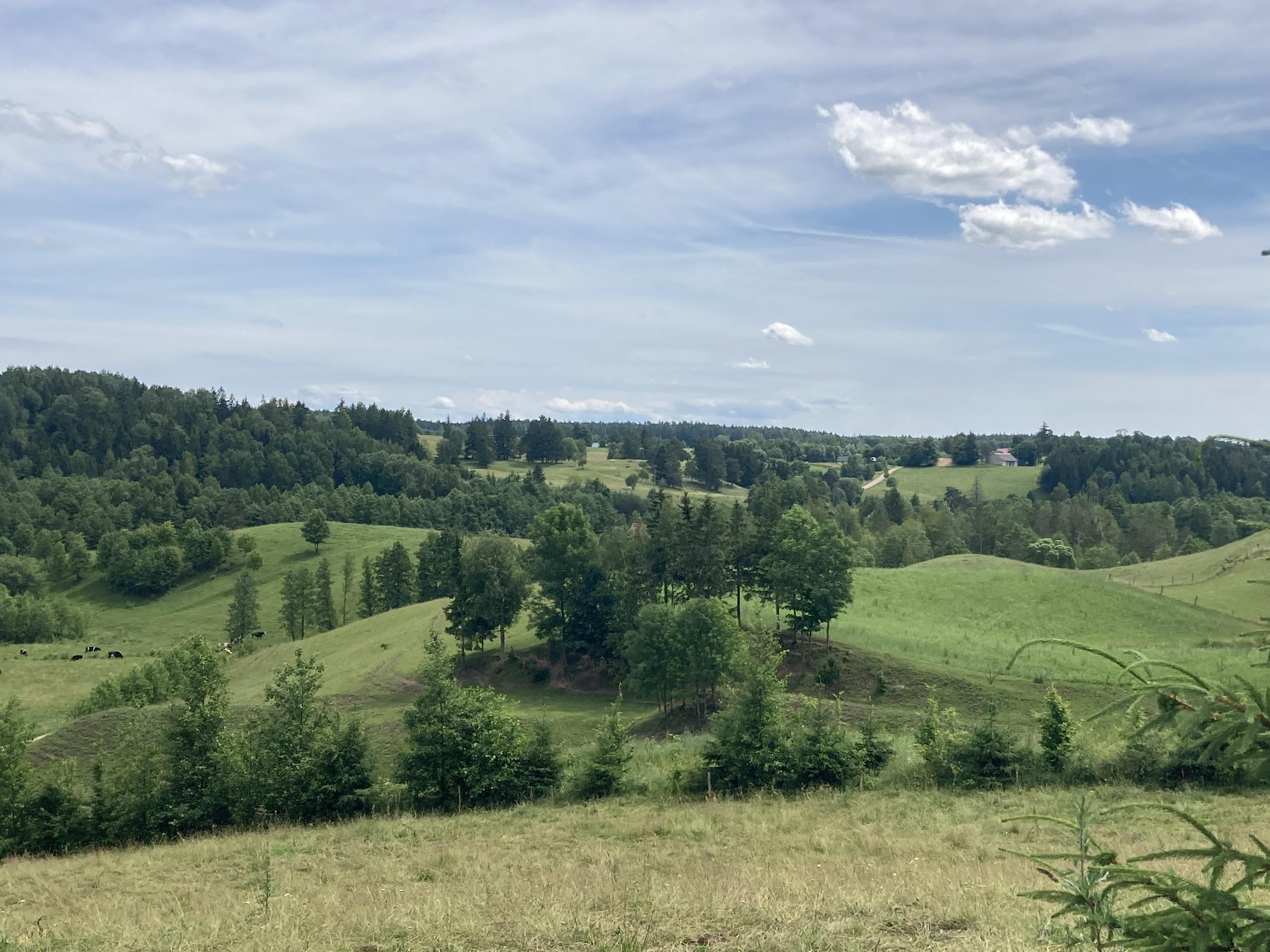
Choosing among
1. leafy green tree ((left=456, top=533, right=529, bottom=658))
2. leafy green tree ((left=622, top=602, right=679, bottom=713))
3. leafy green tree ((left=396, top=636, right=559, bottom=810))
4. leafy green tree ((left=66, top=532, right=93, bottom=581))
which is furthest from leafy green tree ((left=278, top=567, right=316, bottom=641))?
leafy green tree ((left=396, top=636, right=559, bottom=810))

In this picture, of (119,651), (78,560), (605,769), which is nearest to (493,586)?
(605,769)

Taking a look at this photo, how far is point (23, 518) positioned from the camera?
16788 centimetres

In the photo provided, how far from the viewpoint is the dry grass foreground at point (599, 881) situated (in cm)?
1391

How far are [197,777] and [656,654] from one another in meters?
31.1

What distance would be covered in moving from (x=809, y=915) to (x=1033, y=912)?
385 cm

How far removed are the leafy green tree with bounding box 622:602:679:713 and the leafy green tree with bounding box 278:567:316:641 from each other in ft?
205

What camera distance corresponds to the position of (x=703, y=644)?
56.1m

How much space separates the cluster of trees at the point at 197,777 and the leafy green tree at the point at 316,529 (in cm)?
11264

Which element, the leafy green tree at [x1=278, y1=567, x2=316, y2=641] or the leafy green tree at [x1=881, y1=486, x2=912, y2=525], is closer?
the leafy green tree at [x1=278, y1=567, x2=316, y2=641]

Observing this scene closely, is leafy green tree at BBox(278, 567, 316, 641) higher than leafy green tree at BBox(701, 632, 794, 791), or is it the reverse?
leafy green tree at BBox(701, 632, 794, 791)

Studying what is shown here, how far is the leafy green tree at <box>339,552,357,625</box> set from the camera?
387 ft

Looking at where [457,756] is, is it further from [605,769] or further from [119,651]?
[119,651]

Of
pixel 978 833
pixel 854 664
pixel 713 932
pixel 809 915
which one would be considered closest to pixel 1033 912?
pixel 809 915

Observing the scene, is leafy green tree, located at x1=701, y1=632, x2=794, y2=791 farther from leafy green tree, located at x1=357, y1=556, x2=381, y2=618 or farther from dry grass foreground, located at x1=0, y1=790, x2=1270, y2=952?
leafy green tree, located at x1=357, y1=556, x2=381, y2=618
